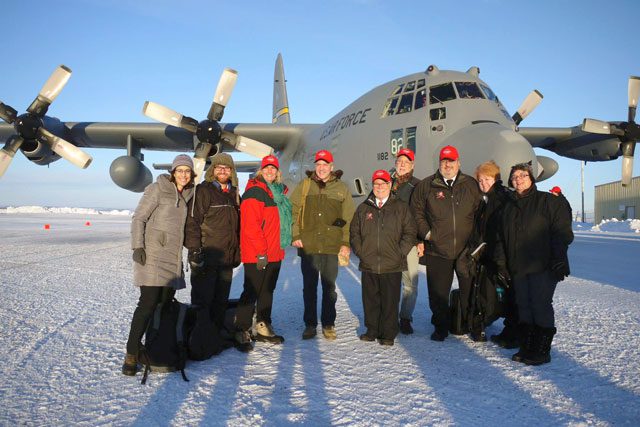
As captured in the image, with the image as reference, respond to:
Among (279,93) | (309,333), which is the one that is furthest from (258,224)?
(279,93)

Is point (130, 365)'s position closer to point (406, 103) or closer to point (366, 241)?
point (366, 241)

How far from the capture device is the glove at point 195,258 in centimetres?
390

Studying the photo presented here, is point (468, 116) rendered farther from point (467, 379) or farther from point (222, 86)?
point (222, 86)

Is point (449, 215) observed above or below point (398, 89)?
below

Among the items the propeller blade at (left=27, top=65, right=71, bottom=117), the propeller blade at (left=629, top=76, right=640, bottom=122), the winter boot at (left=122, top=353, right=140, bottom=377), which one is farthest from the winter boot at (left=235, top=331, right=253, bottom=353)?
the propeller blade at (left=629, top=76, right=640, bottom=122)

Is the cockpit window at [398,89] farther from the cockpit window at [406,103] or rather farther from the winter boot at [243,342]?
the winter boot at [243,342]

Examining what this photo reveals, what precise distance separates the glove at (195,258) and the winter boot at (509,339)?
3331 millimetres

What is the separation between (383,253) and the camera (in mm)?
4430

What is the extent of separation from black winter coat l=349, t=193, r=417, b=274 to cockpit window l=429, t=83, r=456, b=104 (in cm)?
456

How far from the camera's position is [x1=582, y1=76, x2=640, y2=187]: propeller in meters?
11.4

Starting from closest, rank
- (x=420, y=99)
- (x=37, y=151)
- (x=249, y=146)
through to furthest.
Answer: (x=420, y=99) → (x=249, y=146) → (x=37, y=151)

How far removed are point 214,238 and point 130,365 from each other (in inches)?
55.0

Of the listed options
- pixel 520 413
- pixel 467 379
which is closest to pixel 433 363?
pixel 467 379

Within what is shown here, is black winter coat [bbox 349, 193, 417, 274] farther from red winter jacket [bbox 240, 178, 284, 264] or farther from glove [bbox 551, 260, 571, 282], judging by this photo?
glove [bbox 551, 260, 571, 282]
